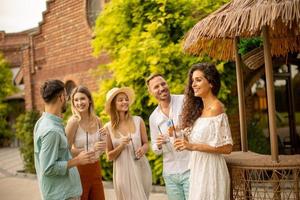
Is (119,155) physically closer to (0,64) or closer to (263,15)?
(263,15)

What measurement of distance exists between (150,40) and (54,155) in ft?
13.2

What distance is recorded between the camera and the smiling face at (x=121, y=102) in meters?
4.21

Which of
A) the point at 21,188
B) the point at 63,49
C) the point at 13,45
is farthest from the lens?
the point at 13,45

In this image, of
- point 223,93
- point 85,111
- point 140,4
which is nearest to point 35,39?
point 140,4

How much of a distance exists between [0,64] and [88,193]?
65.6 ft

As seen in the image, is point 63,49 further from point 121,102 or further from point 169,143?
point 169,143

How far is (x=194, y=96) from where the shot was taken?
3682 mm

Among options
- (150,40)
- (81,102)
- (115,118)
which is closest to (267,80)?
(115,118)

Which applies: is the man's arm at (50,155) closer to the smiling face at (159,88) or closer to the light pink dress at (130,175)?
the light pink dress at (130,175)

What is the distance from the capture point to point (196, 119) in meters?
3.55

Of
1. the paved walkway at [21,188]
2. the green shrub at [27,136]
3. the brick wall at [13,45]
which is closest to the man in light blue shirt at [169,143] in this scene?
the paved walkway at [21,188]

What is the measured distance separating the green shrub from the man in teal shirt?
7.23m

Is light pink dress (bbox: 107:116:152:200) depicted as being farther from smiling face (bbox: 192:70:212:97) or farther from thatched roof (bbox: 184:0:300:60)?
thatched roof (bbox: 184:0:300:60)

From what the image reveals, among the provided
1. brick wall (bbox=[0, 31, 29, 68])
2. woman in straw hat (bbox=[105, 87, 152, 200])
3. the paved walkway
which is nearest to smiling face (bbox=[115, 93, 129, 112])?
woman in straw hat (bbox=[105, 87, 152, 200])
